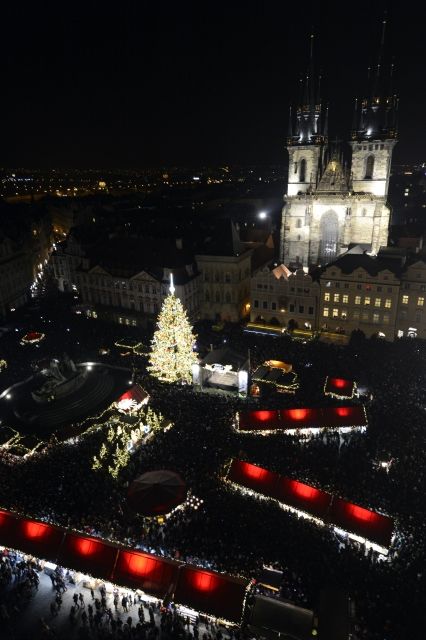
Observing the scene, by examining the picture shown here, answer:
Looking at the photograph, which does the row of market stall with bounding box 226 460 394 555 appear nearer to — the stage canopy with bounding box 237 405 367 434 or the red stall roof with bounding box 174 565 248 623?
the stage canopy with bounding box 237 405 367 434

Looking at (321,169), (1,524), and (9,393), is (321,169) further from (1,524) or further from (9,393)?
(1,524)

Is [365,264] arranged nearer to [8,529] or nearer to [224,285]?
[224,285]

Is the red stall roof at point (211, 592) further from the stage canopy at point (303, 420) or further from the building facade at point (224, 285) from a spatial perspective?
the building facade at point (224, 285)

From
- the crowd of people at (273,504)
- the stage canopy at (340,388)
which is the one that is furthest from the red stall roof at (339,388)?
the crowd of people at (273,504)

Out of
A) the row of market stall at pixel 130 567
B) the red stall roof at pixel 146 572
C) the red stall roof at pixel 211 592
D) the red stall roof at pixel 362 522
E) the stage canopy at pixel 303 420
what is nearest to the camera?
the red stall roof at pixel 211 592

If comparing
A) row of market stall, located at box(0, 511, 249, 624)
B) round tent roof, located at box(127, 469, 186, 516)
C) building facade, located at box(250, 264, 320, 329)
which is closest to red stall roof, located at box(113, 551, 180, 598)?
row of market stall, located at box(0, 511, 249, 624)

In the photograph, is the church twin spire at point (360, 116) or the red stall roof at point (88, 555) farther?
the church twin spire at point (360, 116)

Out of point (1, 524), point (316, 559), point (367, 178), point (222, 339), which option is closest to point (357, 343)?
point (222, 339)

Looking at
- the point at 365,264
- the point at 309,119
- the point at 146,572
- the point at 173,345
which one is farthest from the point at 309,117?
the point at 146,572
